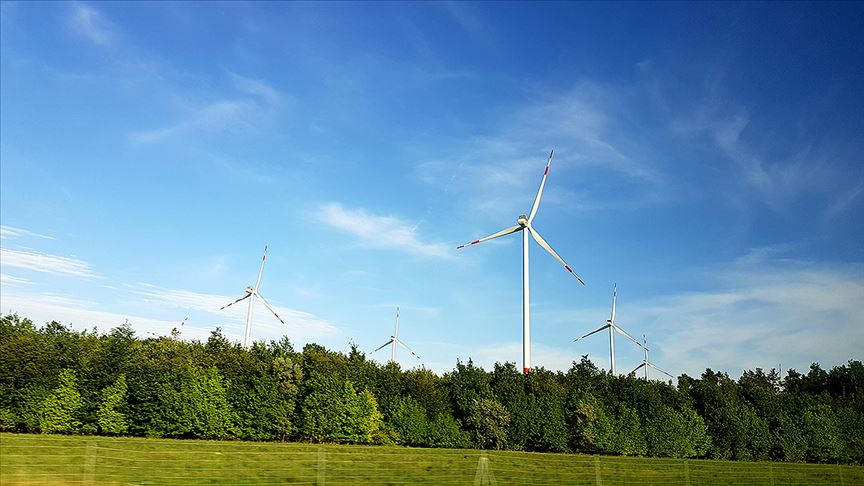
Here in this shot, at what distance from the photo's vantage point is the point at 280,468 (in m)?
24.7

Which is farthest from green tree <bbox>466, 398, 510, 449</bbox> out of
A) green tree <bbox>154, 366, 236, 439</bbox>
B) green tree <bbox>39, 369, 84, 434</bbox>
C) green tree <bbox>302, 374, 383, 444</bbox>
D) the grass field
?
green tree <bbox>39, 369, 84, 434</bbox>

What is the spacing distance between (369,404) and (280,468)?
555 inches

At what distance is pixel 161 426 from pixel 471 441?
17921mm

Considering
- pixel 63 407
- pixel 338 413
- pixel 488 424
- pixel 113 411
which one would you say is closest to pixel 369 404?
pixel 338 413

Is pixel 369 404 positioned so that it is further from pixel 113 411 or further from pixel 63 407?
pixel 63 407

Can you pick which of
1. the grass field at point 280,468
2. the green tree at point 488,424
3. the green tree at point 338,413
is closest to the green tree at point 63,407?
the grass field at point 280,468

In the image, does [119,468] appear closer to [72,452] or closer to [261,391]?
[72,452]

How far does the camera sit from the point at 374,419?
127 ft

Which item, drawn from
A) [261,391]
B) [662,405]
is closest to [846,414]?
[662,405]

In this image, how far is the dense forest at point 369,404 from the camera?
33375 millimetres

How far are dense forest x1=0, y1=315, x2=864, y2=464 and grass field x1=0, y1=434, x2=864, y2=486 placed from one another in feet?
10.8

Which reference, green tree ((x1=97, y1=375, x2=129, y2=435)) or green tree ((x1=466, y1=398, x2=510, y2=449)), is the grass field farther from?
green tree ((x1=466, y1=398, x2=510, y2=449))

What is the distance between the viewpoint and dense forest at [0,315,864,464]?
3338 cm

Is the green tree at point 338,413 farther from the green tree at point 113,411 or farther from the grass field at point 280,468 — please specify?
the green tree at point 113,411
